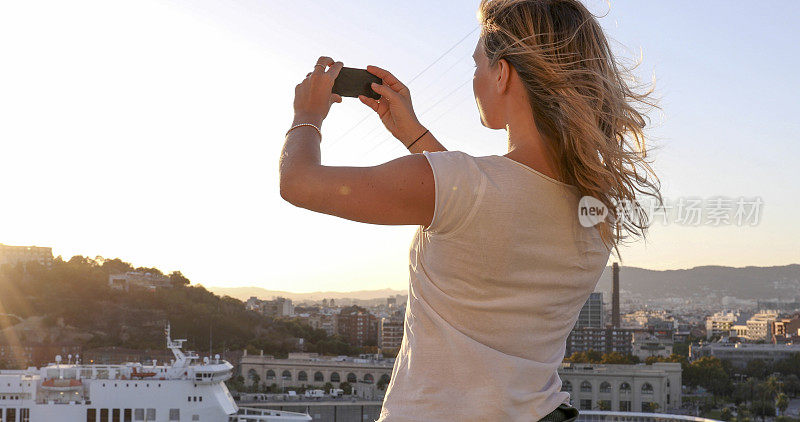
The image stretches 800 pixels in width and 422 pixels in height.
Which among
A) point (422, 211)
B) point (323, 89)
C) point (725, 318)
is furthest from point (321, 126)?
point (725, 318)

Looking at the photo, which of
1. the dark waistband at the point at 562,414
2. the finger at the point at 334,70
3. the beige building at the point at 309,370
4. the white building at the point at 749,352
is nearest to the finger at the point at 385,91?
the finger at the point at 334,70

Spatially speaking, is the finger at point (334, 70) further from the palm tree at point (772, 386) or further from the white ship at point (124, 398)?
the palm tree at point (772, 386)

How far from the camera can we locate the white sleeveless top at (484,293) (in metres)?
0.67

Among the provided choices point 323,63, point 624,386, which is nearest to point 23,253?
point 624,386

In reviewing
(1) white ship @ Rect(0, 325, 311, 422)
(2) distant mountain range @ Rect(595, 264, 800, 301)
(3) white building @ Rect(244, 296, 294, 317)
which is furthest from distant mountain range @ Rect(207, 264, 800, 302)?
(1) white ship @ Rect(0, 325, 311, 422)

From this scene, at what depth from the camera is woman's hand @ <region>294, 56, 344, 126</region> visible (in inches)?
31.3

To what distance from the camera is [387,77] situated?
0.98 meters

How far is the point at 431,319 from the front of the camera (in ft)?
2.35

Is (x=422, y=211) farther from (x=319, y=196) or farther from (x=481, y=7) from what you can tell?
(x=481, y=7)

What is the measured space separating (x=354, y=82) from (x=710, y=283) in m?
80.6

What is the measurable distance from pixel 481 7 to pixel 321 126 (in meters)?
0.20

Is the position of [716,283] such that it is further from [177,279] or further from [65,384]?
[65,384]

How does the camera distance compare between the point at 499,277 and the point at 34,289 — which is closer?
the point at 499,277

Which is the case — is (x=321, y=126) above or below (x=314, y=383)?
above
